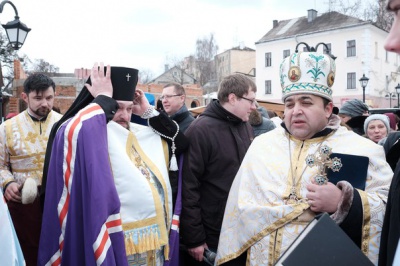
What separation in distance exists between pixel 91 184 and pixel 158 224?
59 centimetres

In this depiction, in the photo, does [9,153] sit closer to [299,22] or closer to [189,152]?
[189,152]

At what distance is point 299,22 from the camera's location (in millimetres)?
43688

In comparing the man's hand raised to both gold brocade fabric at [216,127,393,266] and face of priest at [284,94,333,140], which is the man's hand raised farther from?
face of priest at [284,94,333,140]

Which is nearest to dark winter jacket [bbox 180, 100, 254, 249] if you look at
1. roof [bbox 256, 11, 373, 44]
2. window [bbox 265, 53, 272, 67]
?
roof [bbox 256, 11, 373, 44]

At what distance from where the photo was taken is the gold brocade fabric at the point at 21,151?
161 inches

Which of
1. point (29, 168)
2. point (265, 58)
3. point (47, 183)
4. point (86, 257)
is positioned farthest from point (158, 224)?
point (265, 58)

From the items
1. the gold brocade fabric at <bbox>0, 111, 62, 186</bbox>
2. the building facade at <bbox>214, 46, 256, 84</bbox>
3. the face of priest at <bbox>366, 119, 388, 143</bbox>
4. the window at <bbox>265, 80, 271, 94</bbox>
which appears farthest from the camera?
the building facade at <bbox>214, 46, 256, 84</bbox>

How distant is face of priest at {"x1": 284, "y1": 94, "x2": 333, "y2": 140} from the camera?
2531 mm

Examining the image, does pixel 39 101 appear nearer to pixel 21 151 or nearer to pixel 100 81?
pixel 21 151

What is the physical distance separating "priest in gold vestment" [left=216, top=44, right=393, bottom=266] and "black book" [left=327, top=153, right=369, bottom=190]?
20mm

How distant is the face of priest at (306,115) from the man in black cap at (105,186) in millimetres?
982

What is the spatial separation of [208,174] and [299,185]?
41.4 inches

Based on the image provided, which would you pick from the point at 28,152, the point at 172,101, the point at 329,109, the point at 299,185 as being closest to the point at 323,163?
the point at 299,185

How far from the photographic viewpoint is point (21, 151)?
4102 millimetres
